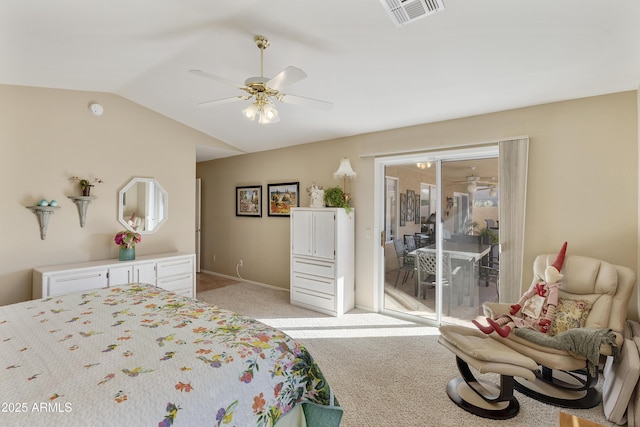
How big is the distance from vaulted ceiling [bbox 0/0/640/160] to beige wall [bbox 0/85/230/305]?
32cm

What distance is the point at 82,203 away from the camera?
345 cm

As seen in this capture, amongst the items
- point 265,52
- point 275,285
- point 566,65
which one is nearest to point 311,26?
point 265,52

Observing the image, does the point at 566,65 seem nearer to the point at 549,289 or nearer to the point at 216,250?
the point at 549,289

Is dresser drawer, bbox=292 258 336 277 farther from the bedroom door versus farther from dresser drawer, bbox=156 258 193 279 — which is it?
the bedroom door

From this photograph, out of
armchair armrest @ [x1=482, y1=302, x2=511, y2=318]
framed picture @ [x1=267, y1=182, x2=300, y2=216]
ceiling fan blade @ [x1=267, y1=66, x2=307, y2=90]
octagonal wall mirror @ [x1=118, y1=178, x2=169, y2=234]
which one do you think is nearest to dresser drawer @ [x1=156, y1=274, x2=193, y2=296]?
octagonal wall mirror @ [x1=118, y1=178, x2=169, y2=234]

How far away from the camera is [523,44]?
2.11m

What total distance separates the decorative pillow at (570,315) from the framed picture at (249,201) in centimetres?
432

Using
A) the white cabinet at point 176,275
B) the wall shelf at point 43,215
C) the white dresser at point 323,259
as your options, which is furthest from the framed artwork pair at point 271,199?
the wall shelf at point 43,215

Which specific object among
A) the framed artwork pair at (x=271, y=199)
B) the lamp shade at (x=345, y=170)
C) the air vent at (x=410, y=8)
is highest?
the air vent at (x=410, y=8)

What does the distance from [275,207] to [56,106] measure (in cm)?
306

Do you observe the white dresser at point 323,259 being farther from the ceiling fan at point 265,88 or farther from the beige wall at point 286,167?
the ceiling fan at point 265,88

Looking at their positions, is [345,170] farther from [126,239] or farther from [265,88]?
[126,239]

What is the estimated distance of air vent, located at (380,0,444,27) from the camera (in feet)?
5.73

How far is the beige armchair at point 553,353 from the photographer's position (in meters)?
2.05
